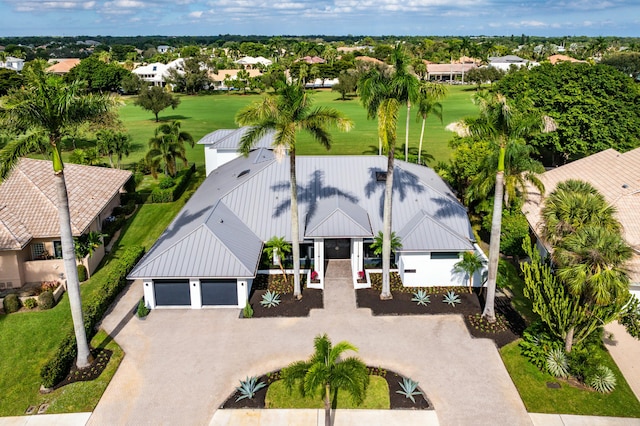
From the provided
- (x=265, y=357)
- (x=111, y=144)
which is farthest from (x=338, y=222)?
(x=111, y=144)

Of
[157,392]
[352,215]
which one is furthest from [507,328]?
[157,392]

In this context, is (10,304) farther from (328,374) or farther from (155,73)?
(155,73)

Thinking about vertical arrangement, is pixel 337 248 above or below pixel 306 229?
below

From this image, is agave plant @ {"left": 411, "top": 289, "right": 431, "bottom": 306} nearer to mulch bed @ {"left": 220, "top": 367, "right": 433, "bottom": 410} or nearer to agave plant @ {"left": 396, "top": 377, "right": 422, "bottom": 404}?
mulch bed @ {"left": 220, "top": 367, "right": 433, "bottom": 410}

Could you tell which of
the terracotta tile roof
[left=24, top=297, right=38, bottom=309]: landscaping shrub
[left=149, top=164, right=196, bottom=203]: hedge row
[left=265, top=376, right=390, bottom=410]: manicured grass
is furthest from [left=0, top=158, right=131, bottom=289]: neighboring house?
[left=265, top=376, right=390, bottom=410]: manicured grass

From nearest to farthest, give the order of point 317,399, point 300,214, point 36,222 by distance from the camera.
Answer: point 317,399 < point 36,222 < point 300,214

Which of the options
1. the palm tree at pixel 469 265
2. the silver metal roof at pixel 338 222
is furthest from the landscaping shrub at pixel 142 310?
the palm tree at pixel 469 265

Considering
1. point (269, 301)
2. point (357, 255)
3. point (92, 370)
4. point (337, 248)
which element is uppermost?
point (357, 255)
